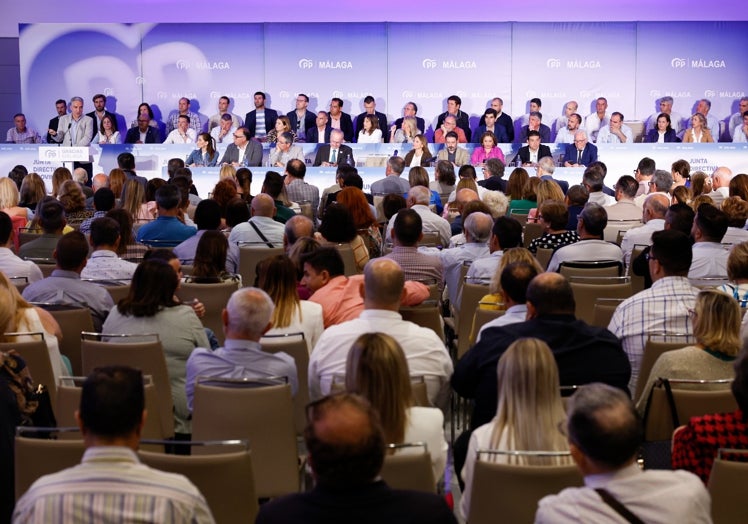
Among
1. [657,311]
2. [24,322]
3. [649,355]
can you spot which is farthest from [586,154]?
[24,322]

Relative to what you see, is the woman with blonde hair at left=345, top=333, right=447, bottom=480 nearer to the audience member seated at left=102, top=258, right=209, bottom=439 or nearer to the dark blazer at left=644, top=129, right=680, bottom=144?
the audience member seated at left=102, top=258, right=209, bottom=439

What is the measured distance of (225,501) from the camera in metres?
3.44

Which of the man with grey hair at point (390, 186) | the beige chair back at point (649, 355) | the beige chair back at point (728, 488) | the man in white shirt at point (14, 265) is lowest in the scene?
the beige chair back at point (728, 488)

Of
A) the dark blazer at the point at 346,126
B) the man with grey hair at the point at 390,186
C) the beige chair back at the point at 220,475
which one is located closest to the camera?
the beige chair back at the point at 220,475

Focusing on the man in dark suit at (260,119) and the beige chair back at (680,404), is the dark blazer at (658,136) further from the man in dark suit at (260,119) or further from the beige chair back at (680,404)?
the beige chair back at (680,404)

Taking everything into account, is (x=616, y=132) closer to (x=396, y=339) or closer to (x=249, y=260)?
(x=249, y=260)

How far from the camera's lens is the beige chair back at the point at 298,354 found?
4.90m

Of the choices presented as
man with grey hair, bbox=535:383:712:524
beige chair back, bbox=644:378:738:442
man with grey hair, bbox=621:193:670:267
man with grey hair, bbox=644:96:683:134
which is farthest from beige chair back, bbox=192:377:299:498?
man with grey hair, bbox=644:96:683:134

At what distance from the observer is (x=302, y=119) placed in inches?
656

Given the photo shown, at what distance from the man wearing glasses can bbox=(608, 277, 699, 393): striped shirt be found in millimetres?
10077

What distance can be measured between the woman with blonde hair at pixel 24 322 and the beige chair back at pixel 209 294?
1.17m

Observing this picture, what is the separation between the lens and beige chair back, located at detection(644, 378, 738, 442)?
13.1ft

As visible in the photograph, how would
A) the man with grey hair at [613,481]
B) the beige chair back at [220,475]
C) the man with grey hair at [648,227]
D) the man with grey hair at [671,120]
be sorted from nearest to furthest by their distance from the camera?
the man with grey hair at [613,481], the beige chair back at [220,475], the man with grey hair at [648,227], the man with grey hair at [671,120]

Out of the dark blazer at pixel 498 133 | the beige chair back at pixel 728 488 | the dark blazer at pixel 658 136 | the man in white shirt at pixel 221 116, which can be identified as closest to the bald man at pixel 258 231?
the beige chair back at pixel 728 488
